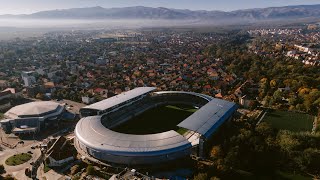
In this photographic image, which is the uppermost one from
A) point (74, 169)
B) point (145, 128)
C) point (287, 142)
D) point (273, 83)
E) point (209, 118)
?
point (273, 83)

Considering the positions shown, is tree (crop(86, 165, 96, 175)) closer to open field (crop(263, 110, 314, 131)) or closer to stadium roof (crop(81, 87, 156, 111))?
stadium roof (crop(81, 87, 156, 111))

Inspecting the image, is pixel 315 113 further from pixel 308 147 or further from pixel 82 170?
pixel 82 170

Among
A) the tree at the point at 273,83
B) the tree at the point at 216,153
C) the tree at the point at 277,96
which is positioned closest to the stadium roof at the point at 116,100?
the tree at the point at 216,153

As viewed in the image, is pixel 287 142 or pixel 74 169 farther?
pixel 287 142

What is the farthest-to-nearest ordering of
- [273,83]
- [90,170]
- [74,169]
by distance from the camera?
[273,83] → [74,169] → [90,170]

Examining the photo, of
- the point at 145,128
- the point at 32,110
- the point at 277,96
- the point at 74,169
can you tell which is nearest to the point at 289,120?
the point at 277,96

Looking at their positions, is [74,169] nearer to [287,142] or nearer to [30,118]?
[30,118]

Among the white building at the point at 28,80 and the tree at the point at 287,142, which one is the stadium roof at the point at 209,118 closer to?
the tree at the point at 287,142
